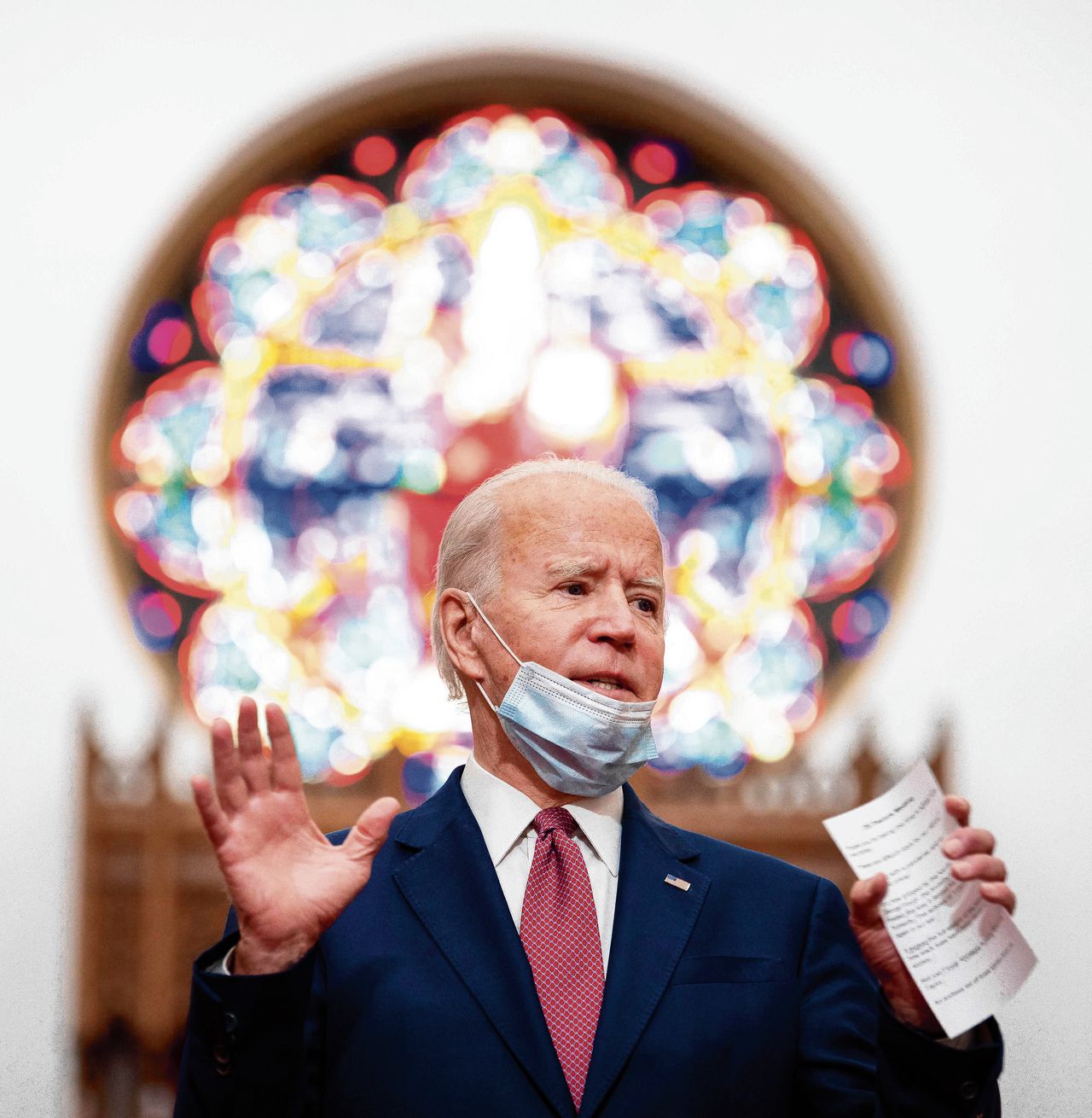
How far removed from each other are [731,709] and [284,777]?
5.44m

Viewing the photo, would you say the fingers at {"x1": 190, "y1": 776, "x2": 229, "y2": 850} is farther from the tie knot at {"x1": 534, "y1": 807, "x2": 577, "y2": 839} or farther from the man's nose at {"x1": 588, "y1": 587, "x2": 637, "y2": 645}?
the man's nose at {"x1": 588, "y1": 587, "x2": 637, "y2": 645}

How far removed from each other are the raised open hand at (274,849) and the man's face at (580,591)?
0.41m

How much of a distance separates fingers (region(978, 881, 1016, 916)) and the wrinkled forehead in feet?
2.25

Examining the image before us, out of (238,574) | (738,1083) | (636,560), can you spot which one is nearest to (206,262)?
(238,574)

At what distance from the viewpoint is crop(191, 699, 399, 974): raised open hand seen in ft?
6.04

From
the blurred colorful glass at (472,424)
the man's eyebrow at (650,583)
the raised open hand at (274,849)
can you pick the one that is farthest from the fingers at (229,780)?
the blurred colorful glass at (472,424)

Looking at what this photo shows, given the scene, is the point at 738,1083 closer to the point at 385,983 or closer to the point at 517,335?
the point at 385,983

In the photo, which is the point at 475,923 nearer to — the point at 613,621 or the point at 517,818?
the point at 517,818

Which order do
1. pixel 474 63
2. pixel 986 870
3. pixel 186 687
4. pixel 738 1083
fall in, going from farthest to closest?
pixel 474 63
pixel 186 687
pixel 738 1083
pixel 986 870

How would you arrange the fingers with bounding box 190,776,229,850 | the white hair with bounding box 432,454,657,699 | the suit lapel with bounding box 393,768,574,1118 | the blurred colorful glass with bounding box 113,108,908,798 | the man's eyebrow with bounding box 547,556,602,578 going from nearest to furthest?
the fingers with bounding box 190,776,229,850, the suit lapel with bounding box 393,768,574,1118, the man's eyebrow with bounding box 547,556,602,578, the white hair with bounding box 432,454,657,699, the blurred colorful glass with bounding box 113,108,908,798

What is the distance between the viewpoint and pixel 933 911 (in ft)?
6.22

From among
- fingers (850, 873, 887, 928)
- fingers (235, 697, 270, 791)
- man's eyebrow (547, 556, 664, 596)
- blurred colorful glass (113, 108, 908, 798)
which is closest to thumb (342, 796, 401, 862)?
fingers (235, 697, 270, 791)

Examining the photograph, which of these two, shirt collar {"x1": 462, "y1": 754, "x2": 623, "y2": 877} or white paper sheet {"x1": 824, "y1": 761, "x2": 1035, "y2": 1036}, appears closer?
white paper sheet {"x1": 824, "y1": 761, "x2": 1035, "y2": 1036}

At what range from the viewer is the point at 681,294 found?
7.76 m
